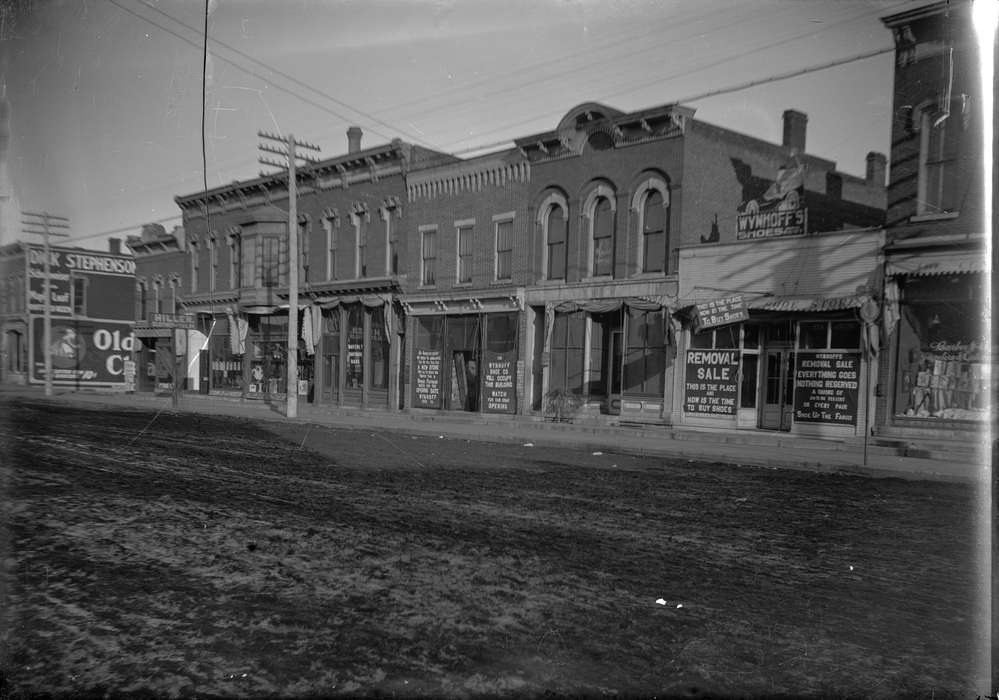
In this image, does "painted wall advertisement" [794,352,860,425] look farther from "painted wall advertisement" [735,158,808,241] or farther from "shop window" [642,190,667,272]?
"shop window" [642,190,667,272]

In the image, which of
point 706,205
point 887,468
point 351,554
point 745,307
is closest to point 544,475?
point 351,554

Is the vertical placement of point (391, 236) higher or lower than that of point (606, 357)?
higher

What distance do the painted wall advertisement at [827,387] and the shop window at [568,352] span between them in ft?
23.3

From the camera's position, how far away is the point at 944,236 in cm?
1614

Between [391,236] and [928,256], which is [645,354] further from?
[391,236]

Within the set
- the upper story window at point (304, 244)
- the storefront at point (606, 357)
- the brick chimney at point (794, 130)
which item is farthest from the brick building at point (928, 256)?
the upper story window at point (304, 244)

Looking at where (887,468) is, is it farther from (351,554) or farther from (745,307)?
(351,554)

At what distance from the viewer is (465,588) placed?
5.02 metres

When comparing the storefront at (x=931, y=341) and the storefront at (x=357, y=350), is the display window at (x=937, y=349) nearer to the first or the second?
the storefront at (x=931, y=341)

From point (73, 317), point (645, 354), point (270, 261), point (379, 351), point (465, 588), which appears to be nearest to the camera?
point (465, 588)

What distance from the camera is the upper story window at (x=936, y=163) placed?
16.3 meters

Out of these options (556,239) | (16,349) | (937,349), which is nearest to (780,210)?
(937,349)

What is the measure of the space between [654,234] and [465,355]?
29.6ft

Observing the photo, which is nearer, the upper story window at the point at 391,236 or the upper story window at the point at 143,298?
the upper story window at the point at 143,298
